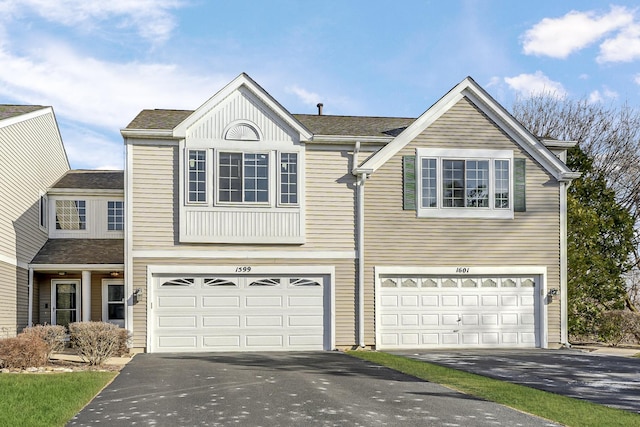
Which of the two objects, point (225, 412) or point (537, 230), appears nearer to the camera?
point (225, 412)

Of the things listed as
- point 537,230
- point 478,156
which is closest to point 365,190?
point 478,156

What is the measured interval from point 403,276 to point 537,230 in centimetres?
421

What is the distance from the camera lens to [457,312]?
20938 millimetres

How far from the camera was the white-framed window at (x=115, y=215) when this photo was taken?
79.0 feet

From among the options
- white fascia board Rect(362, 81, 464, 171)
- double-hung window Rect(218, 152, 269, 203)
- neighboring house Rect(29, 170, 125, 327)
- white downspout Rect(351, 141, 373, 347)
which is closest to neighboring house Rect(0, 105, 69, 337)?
neighboring house Rect(29, 170, 125, 327)

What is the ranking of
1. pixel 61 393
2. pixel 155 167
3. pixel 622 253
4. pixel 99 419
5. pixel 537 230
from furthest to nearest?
1. pixel 622 253
2. pixel 537 230
3. pixel 155 167
4. pixel 61 393
5. pixel 99 419

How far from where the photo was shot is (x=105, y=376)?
1378 cm

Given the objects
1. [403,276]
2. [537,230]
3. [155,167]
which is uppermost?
[155,167]

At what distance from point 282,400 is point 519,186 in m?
12.7

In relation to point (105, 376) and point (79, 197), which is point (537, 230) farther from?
point (79, 197)

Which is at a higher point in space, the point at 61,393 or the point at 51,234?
the point at 51,234

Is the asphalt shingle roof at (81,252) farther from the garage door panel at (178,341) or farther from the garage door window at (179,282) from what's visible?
the garage door panel at (178,341)

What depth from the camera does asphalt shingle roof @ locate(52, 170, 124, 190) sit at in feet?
80.5

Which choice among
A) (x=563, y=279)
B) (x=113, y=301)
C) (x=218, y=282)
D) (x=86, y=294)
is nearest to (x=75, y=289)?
(x=113, y=301)
